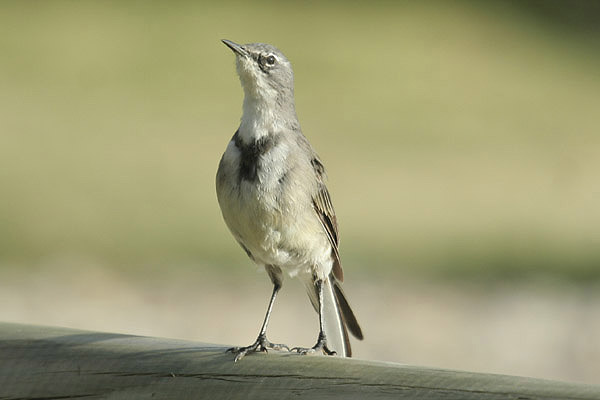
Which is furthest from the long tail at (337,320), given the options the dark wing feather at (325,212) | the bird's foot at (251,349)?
the bird's foot at (251,349)

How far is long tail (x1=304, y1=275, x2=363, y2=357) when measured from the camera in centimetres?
458

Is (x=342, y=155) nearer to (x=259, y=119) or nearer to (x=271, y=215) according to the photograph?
(x=259, y=119)

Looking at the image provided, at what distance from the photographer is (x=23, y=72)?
2141cm

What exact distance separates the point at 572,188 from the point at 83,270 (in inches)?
421

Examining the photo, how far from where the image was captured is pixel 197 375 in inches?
119

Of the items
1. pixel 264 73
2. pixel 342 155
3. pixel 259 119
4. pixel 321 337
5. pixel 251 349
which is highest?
pixel 342 155

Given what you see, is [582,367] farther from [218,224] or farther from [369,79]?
[369,79]

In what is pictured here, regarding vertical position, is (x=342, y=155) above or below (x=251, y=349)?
above

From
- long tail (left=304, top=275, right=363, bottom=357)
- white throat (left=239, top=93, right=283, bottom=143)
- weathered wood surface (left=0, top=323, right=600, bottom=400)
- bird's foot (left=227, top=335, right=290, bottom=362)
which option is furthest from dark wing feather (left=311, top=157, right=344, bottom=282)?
weathered wood surface (left=0, top=323, right=600, bottom=400)

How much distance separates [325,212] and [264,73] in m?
0.77

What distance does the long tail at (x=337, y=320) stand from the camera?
15.0 feet

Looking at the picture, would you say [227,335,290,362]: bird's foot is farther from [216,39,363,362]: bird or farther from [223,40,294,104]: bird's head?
[223,40,294,104]: bird's head

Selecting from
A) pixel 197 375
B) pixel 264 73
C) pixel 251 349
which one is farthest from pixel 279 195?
pixel 197 375

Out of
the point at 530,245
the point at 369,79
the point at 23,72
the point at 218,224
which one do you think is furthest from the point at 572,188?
the point at 23,72
